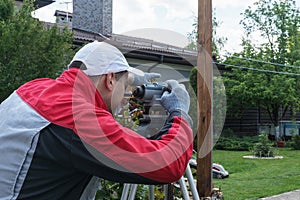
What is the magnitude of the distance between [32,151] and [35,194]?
5.5 inches

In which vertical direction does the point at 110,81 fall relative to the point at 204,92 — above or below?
below

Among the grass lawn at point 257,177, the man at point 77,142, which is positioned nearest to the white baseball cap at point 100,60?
→ the man at point 77,142

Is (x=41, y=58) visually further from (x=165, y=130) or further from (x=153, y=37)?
(x=165, y=130)

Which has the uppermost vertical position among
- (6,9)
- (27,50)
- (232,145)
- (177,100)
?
(6,9)

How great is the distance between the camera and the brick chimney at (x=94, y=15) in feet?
36.3

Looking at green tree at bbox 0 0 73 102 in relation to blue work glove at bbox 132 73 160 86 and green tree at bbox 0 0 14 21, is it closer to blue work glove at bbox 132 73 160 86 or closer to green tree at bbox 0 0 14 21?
green tree at bbox 0 0 14 21

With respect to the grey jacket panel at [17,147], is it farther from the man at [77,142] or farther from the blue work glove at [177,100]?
the blue work glove at [177,100]

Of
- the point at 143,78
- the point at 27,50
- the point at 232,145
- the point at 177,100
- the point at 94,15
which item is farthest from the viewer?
the point at 232,145

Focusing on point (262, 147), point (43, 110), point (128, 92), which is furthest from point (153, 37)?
point (262, 147)

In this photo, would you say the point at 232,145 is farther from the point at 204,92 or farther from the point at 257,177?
the point at 204,92

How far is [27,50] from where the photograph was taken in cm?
691

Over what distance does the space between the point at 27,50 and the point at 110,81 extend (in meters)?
5.88

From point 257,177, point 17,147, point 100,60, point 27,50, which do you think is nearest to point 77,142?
point 17,147

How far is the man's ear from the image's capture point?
4.64ft
